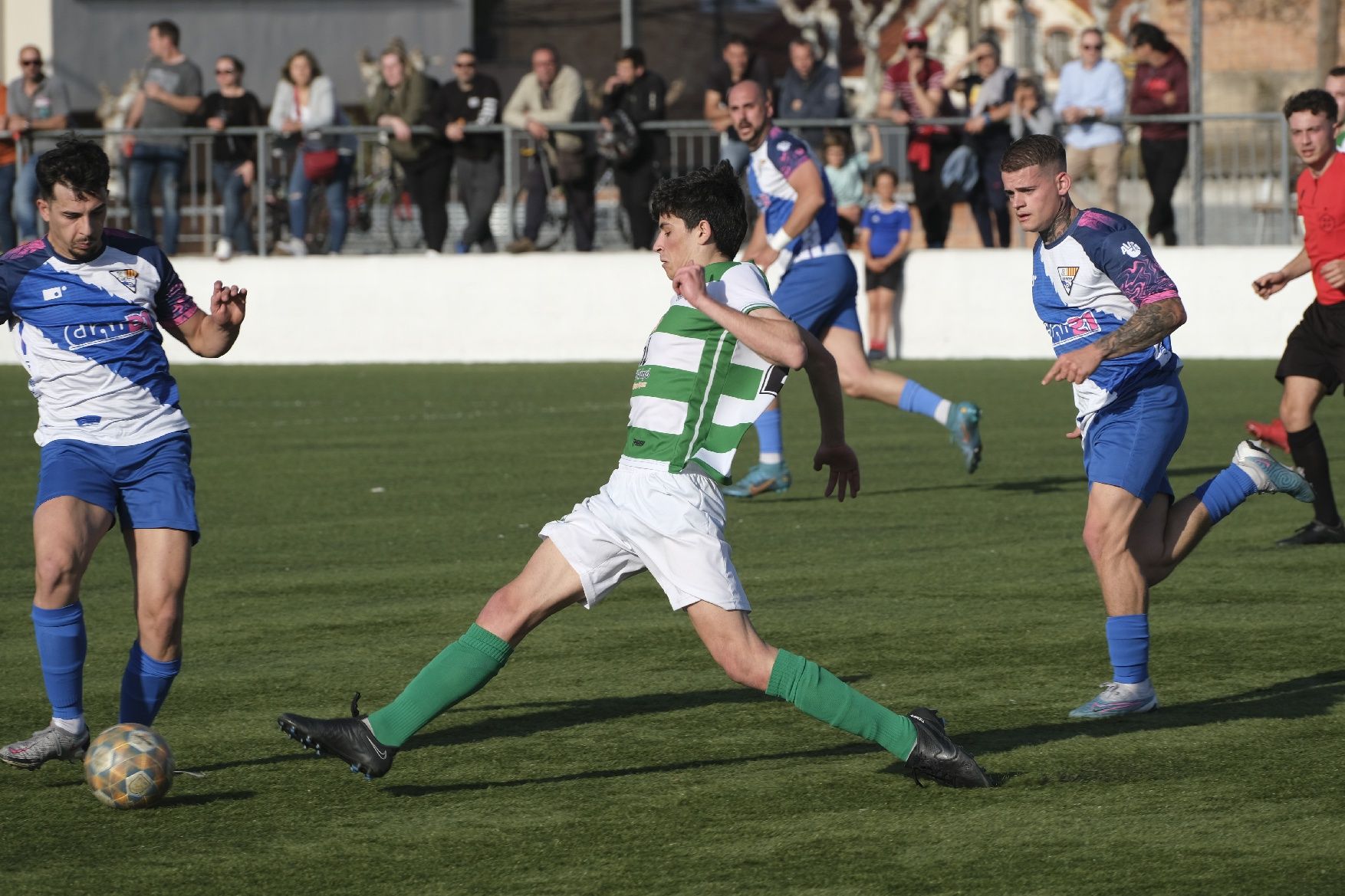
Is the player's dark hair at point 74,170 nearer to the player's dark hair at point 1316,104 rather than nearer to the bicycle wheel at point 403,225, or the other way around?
the player's dark hair at point 1316,104

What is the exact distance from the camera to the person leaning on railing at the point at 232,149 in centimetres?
2130

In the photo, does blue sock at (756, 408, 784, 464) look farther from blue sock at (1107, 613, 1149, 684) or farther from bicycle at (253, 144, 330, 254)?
bicycle at (253, 144, 330, 254)

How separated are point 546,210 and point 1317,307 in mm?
13069

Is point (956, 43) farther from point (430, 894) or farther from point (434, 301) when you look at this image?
point (430, 894)

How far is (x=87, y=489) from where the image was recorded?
5.72 meters

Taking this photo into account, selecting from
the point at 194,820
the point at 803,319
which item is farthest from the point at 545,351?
the point at 194,820

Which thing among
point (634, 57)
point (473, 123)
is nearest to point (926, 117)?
point (634, 57)

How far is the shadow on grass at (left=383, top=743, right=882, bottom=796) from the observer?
564cm

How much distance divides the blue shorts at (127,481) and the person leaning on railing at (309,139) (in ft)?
51.3

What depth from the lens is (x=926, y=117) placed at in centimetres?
2067

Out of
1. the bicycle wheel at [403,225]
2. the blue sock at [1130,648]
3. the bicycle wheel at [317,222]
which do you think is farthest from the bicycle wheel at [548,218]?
the blue sock at [1130,648]

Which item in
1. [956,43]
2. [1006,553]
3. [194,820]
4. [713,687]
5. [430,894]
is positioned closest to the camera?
[430,894]

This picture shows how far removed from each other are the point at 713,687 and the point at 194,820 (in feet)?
6.91

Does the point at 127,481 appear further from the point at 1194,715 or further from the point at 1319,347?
the point at 1319,347
